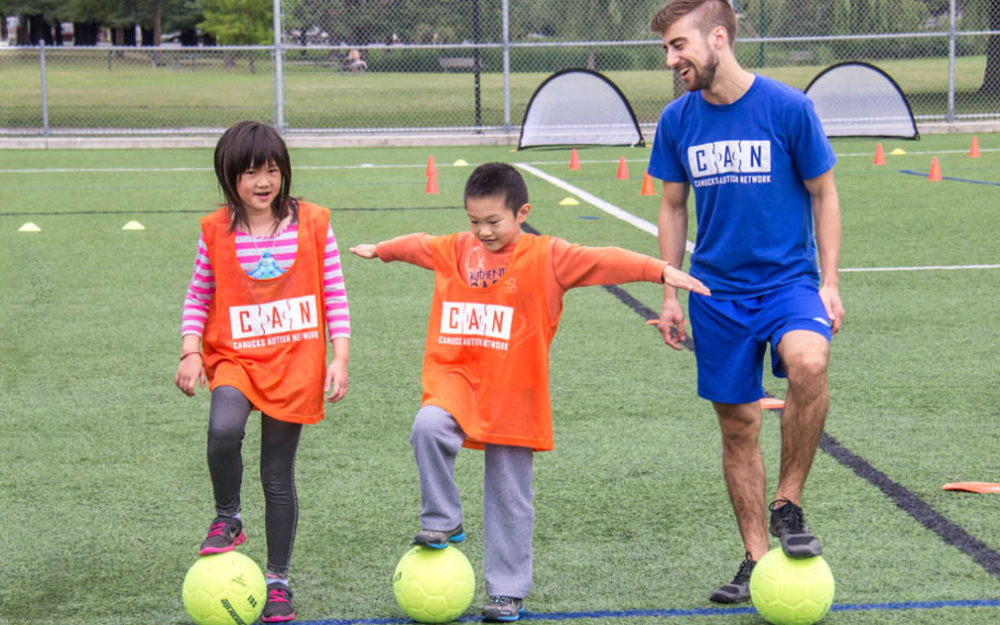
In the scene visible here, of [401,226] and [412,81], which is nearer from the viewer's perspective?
[401,226]

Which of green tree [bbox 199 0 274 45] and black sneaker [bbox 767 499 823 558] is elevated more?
green tree [bbox 199 0 274 45]

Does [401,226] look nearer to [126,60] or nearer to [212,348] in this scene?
[212,348]

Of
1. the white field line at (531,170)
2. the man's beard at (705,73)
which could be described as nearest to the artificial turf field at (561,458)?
the man's beard at (705,73)

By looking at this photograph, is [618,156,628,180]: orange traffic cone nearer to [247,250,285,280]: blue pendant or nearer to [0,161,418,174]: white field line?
[0,161,418,174]: white field line

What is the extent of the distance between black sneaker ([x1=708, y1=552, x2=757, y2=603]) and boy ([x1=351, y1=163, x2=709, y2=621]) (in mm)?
614

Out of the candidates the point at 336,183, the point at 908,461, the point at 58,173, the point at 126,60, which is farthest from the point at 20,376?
the point at 126,60

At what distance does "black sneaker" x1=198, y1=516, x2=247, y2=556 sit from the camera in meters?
4.14

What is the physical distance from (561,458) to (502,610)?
1843mm

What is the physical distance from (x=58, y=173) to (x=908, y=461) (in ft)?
53.4

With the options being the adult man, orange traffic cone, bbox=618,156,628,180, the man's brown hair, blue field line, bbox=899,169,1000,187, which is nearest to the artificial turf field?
the adult man

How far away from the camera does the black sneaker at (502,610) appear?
4.11 meters

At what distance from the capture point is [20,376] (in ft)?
24.7

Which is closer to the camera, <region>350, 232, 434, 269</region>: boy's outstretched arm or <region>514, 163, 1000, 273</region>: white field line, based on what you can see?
Answer: <region>350, 232, 434, 269</region>: boy's outstretched arm

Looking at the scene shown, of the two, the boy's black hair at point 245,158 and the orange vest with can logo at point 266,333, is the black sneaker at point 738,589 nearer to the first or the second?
the orange vest with can logo at point 266,333
